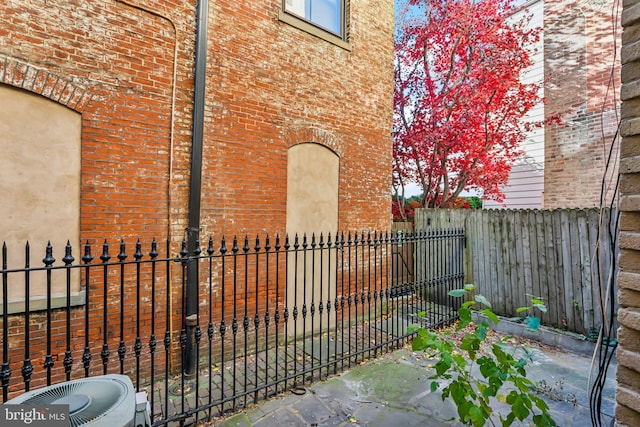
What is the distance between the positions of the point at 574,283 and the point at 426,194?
491 cm

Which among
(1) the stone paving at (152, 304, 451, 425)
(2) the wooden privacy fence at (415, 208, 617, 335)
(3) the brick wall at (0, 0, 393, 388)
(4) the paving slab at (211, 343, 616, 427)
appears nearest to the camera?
(4) the paving slab at (211, 343, 616, 427)

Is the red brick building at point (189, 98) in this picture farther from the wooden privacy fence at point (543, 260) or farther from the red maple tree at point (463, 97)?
the red maple tree at point (463, 97)

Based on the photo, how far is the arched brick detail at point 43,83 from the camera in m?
3.24

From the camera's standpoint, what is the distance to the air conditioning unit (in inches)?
61.7

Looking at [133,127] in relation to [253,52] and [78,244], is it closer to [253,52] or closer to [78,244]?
[78,244]

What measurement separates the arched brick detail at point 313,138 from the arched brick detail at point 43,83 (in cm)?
268

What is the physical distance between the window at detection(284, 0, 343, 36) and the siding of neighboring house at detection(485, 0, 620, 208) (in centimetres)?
664

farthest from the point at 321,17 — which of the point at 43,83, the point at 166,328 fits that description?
the point at 166,328

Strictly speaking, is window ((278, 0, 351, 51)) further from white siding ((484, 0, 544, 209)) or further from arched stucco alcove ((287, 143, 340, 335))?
white siding ((484, 0, 544, 209))

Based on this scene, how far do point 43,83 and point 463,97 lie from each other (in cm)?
→ 885

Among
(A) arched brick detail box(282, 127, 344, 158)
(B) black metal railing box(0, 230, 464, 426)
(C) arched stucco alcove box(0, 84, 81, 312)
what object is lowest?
(B) black metal railing box(0, 230, 464, 426)

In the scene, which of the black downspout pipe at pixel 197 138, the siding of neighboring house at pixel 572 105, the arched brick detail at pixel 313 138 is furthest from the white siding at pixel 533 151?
the black downspout pipe at pixel 197 138

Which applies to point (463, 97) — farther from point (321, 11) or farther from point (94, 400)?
point (94, 400)

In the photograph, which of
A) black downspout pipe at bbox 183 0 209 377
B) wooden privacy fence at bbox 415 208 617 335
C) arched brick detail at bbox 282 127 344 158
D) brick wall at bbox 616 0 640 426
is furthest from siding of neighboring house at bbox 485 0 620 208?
black downspout pipe at bbox 183 0 209 377
